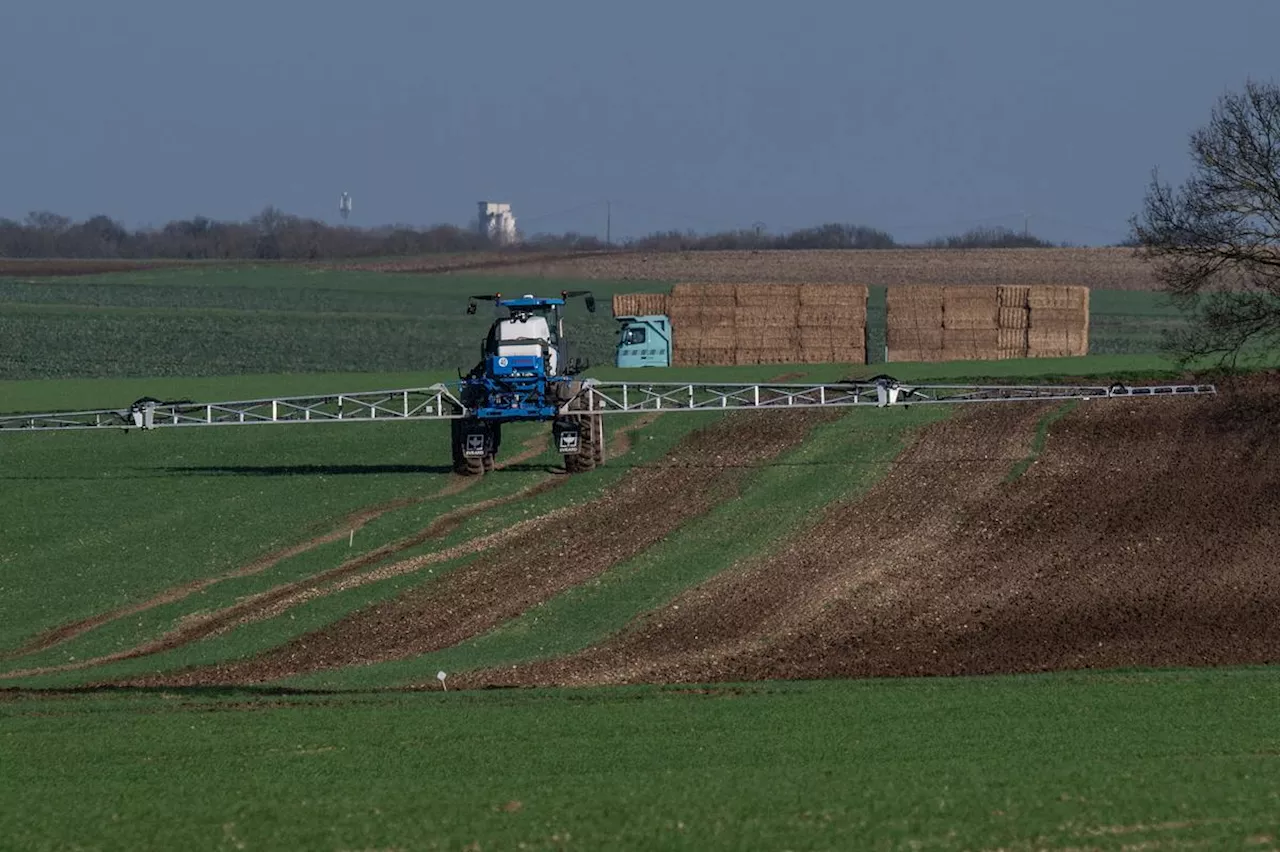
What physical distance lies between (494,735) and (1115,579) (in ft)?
39.5

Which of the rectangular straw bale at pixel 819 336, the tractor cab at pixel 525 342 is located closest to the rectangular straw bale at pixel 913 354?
the rectangular straw bale at pixel 819 336

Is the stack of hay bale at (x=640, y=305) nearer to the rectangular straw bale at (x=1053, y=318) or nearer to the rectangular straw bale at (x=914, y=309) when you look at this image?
the rectangular straw bale at (x=914, y=309)

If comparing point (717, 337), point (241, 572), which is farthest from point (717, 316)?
point (241, 572)

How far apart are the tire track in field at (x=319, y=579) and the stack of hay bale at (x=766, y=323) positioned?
2209cm

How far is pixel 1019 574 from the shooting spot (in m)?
24.8

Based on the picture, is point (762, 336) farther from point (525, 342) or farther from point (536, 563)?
point (536, 563)

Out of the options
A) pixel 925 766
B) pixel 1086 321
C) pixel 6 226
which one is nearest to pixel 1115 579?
pixel 925 766

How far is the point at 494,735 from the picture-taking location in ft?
49.3

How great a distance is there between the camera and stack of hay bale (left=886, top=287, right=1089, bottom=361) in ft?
183

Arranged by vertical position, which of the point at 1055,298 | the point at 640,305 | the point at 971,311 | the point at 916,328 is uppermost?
the point at 1055,298

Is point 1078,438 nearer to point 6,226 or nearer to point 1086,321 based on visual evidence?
point 1086,321

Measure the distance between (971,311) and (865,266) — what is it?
41323 millimetres

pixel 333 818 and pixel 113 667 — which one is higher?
pixel 333 818

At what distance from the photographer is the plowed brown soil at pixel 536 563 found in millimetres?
21891
